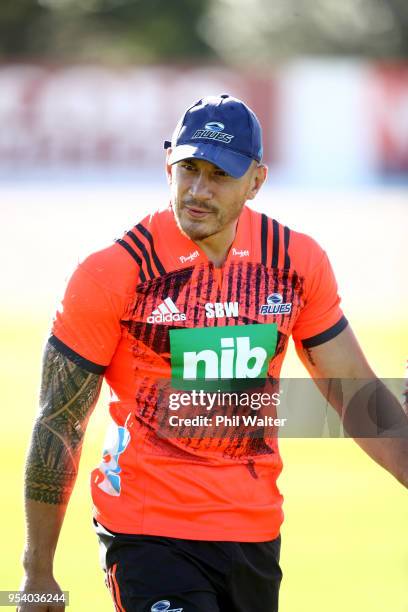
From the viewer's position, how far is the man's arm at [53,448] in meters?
4.10

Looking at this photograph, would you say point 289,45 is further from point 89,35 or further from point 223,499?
point 223,499

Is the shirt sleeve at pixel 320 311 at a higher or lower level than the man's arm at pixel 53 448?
higher

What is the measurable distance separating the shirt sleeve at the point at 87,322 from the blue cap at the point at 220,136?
0.57 metres

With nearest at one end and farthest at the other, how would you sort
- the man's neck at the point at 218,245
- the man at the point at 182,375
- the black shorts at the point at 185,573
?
the black shorts at the point at 185,573
the man at the point at 182,375
the man's neck at the point at 218,245

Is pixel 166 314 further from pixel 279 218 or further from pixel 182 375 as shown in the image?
pixel 279 218

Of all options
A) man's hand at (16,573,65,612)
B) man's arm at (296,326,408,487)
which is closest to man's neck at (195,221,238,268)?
man's arm at (296,326,408,487)

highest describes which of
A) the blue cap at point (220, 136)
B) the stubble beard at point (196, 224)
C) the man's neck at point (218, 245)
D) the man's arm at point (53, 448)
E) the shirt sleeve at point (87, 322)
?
the blue cap at point (220, 136)

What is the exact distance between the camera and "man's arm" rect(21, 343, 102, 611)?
13.4 ft

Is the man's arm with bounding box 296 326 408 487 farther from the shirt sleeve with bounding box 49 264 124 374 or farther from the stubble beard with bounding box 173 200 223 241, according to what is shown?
the shirt sleeve with bounding box 49 264 124 374

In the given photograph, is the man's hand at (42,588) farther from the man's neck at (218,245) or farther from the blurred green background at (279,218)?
the man's neck at (218,245)

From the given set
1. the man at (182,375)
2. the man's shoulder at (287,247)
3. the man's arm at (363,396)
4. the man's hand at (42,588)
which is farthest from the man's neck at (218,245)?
the man's hand at (42,588)

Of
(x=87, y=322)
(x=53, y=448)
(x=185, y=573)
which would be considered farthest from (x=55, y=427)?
(x=185, y=573)

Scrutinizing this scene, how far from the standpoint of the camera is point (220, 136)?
4.30 metres

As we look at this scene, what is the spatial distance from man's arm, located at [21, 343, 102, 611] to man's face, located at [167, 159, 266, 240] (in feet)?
2.08
